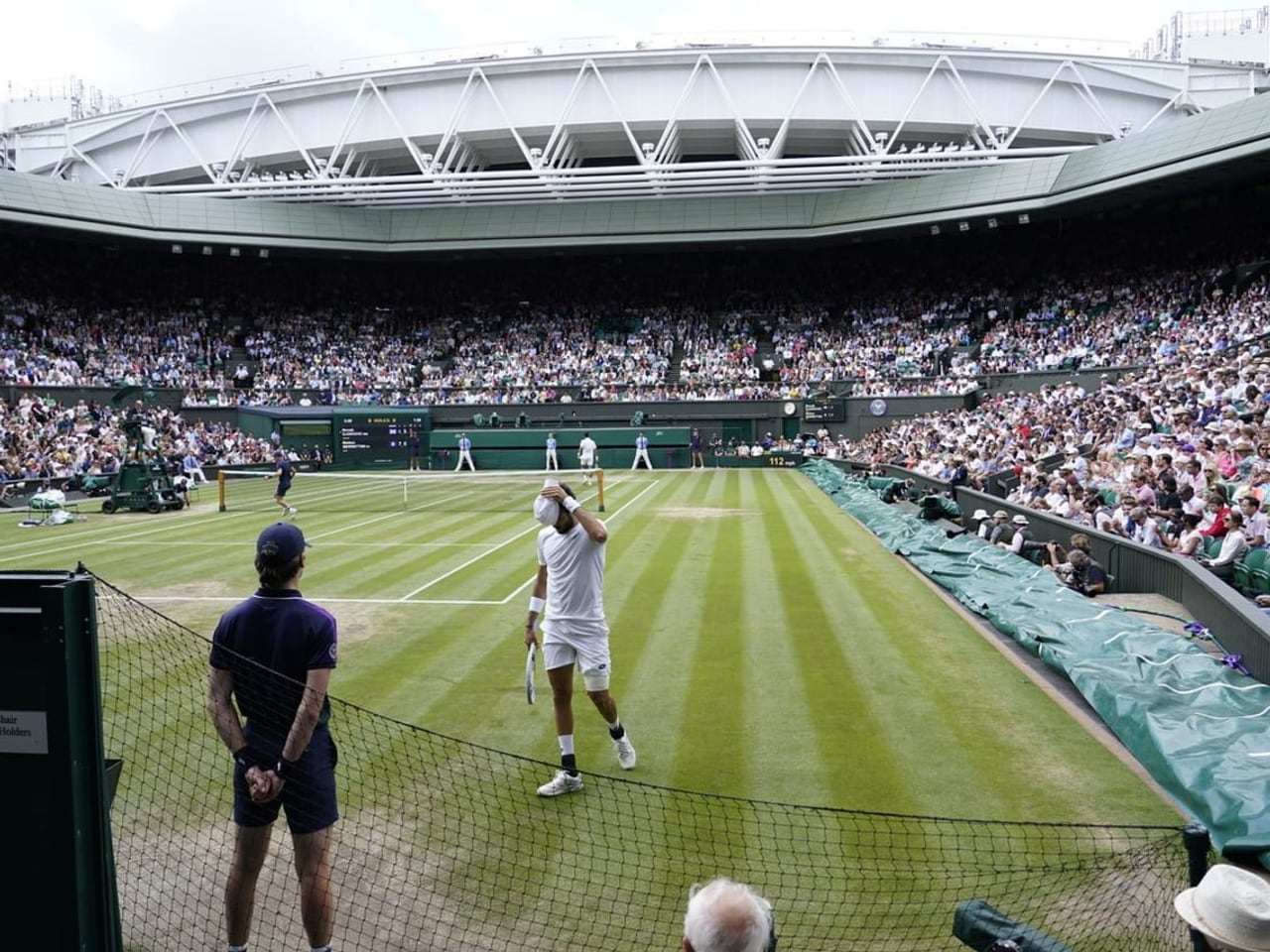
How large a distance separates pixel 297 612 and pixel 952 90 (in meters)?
57.1

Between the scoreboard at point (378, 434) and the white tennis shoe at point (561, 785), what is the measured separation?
45378 millimetres

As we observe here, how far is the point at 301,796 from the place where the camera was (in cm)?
438

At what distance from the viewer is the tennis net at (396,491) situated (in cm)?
2895

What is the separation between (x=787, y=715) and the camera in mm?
8641

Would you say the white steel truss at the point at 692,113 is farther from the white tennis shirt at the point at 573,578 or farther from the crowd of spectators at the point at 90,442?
the white tennis shirt at the point at 573,578

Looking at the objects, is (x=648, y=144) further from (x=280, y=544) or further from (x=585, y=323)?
(x=280, y=544)

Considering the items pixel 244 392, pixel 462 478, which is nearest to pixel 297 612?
pixel 462 478

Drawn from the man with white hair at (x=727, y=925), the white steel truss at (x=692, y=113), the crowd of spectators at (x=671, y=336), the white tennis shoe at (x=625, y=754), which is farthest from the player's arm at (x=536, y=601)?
the white steel truss at (x=692, y=113)

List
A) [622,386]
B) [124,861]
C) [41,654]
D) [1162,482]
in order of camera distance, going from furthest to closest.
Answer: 1. [622,386]
2. [1162,482]
3. [124,861]
4. [41,654]

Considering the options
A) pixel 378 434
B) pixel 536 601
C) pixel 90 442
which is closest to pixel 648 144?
pixel 378 434

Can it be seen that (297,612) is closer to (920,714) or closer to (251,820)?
(251,820)

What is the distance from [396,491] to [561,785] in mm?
30038

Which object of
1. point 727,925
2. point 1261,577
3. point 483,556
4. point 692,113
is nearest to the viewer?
point 727,925

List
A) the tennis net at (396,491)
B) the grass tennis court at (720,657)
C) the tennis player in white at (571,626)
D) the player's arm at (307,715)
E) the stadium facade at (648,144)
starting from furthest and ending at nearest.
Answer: the stadium facade at (648,144) → the tennis net at (396,491) → the grass tennis court at (720,657) → the tennis player in white at (571,626) → the player's arm at (307,715)
